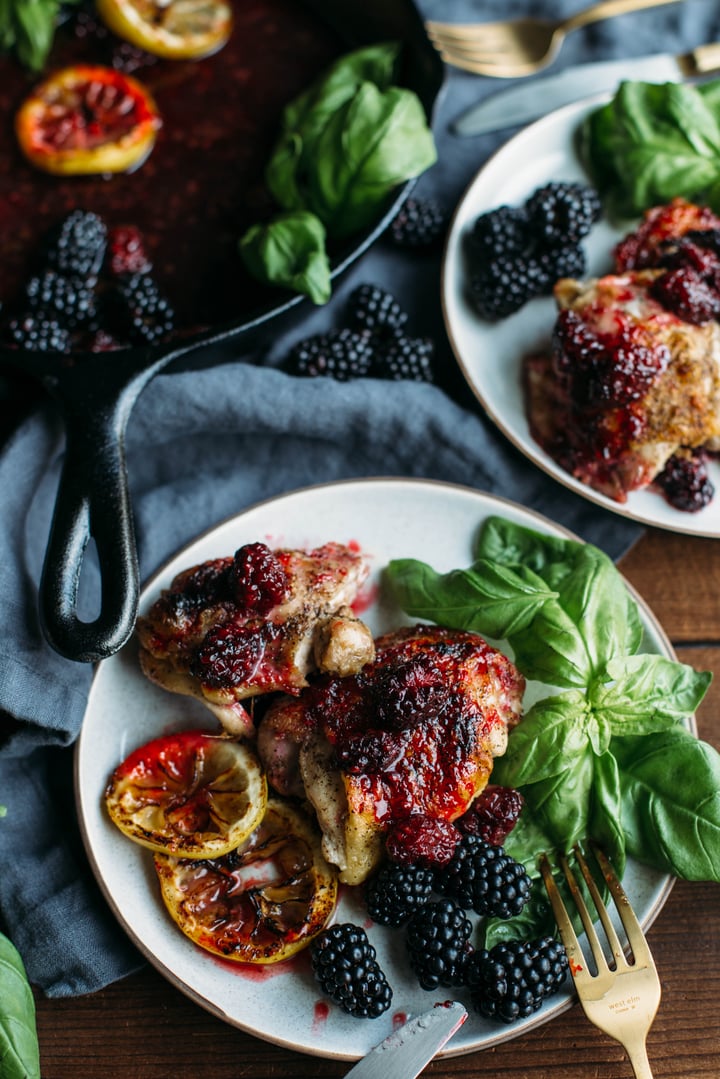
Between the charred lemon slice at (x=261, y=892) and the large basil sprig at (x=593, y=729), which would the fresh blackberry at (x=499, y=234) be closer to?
the large basil sprig at (x=593, y=729)

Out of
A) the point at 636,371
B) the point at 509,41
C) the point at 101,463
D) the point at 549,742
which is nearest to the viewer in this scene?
the point at 549,742

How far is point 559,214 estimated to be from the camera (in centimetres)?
287

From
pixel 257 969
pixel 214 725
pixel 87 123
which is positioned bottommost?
pixel 257 969

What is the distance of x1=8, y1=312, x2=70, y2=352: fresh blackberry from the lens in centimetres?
278

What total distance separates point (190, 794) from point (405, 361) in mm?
1269

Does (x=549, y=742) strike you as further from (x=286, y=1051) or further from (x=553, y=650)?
(x=286, y=1051)

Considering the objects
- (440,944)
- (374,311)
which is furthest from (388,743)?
(374,311)

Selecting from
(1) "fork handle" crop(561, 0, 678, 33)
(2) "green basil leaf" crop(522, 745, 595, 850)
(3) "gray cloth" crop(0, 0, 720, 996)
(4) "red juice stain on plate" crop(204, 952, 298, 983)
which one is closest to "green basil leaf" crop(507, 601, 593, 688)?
(2) "green basil leaf" crop(522, 745, 595, 850)

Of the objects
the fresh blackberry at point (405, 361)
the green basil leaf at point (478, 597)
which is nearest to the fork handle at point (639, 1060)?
the green basil leaf at point (478, 597)

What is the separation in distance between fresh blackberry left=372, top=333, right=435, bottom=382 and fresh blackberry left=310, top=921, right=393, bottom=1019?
1.43 metres

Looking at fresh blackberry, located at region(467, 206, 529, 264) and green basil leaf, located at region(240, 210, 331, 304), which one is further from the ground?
green basil leaf, located at region(240, 210, 331, 304)

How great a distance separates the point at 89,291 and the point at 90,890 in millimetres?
1614

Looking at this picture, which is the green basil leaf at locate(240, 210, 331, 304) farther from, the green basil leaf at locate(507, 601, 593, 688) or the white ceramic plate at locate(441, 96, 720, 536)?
the green basil leaf at locate(507, 601, 593, 688)

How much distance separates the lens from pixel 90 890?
7.89ft
